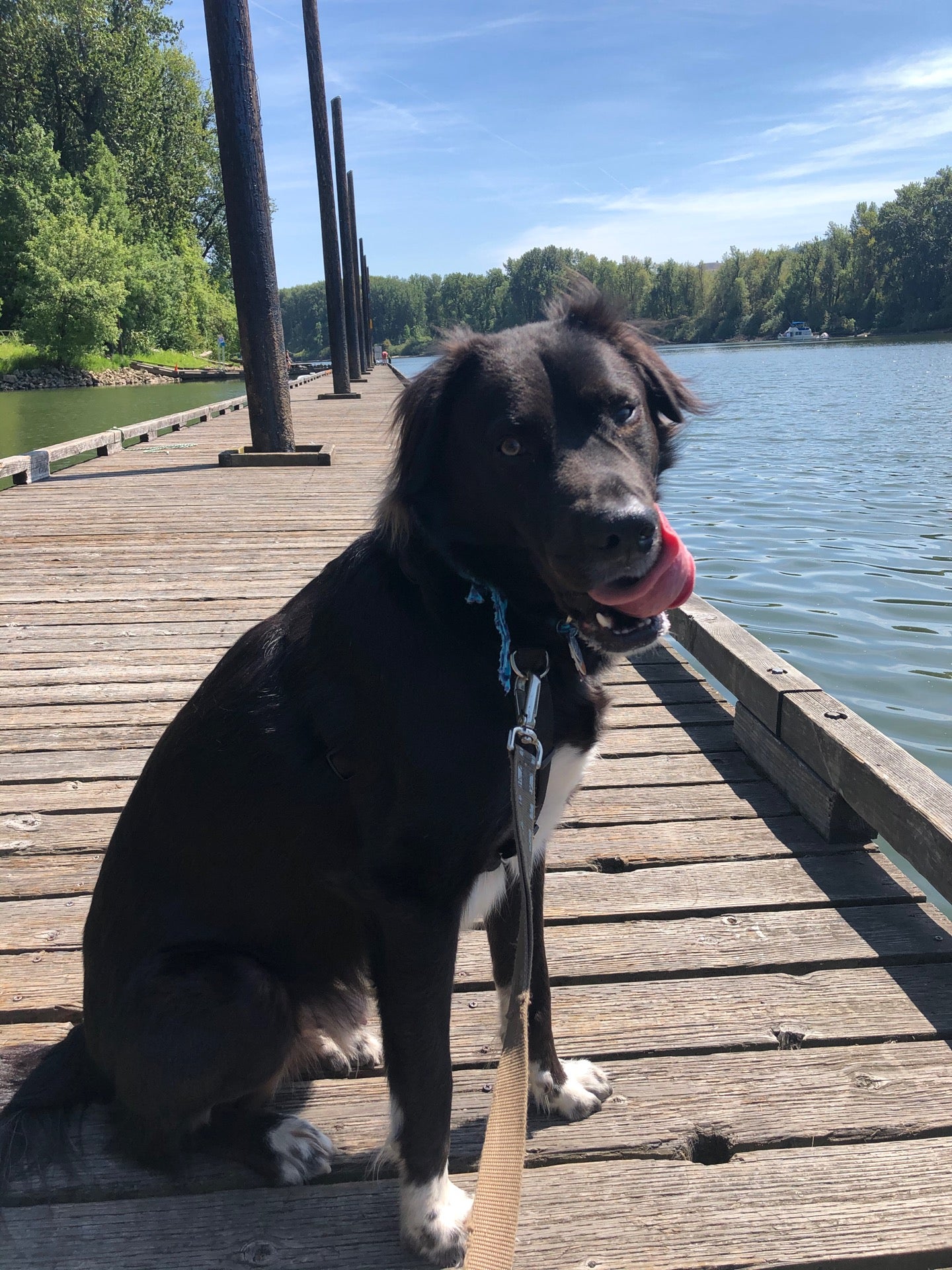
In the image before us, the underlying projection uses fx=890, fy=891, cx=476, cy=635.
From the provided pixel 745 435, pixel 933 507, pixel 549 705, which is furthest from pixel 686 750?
pixel 745 435

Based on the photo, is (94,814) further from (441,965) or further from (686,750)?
(686,750)

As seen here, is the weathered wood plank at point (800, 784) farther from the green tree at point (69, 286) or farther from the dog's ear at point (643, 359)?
the green tree at point (69, 286)

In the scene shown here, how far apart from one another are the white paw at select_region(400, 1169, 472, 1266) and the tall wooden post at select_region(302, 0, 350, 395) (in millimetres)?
18463

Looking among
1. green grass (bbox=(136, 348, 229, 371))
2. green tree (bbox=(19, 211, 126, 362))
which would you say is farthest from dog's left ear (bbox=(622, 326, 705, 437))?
green grass (bbox=(136, 348, 229, 371))

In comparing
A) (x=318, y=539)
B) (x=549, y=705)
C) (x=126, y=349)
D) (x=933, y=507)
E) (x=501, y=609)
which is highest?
(x=126, y=349)

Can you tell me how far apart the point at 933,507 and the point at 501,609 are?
421 inches

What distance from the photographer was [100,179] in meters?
47.9

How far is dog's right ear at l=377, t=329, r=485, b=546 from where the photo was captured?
1.70m

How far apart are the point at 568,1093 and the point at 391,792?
0.77m

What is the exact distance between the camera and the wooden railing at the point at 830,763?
7.28 ft

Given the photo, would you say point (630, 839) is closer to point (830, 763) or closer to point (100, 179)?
point (830, 763)

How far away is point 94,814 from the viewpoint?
2.90 meters

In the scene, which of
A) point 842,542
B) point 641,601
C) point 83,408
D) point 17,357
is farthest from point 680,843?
point 17,357

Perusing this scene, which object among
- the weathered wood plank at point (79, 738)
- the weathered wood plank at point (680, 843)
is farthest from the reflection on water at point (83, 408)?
the weathered wood plank at point (680, 843)
